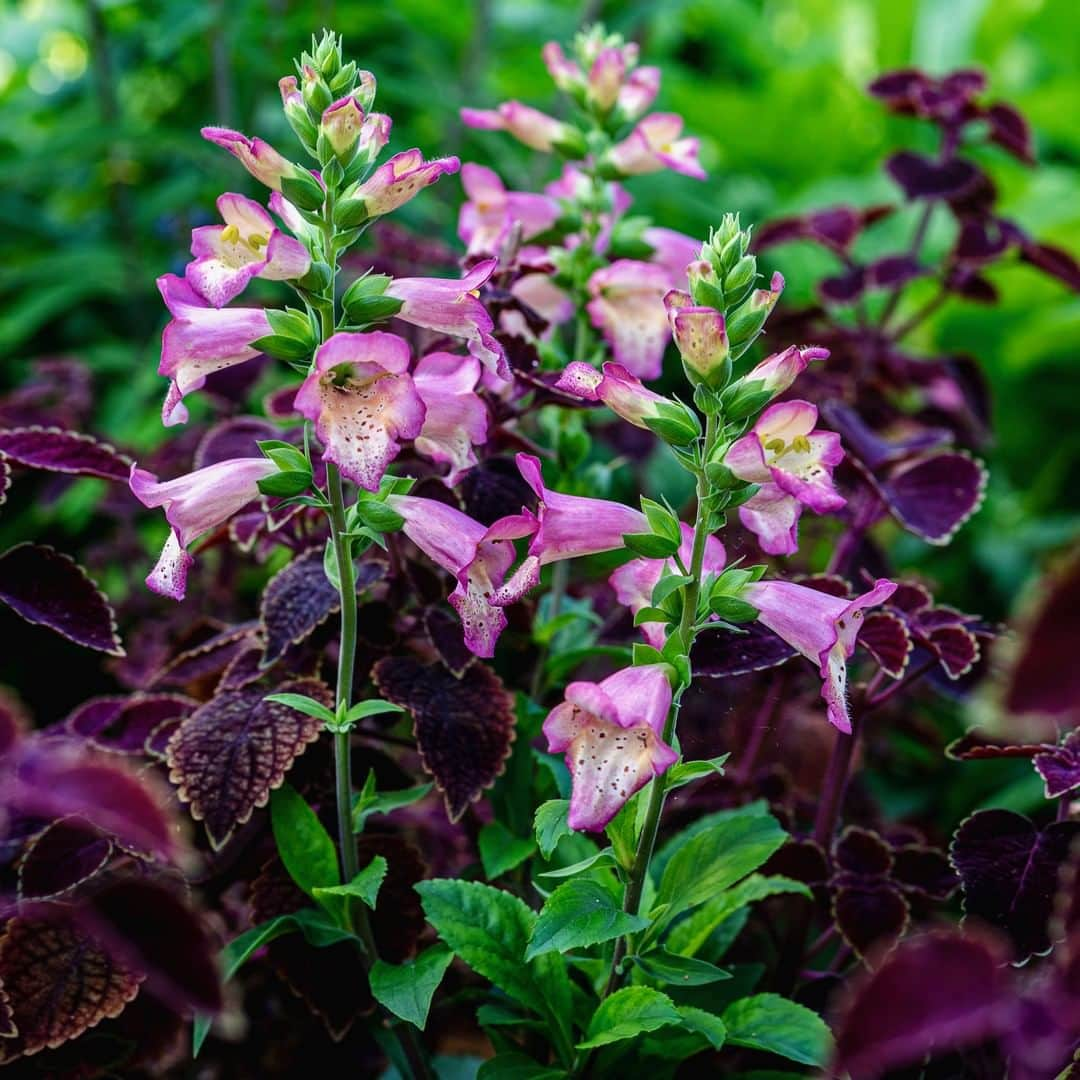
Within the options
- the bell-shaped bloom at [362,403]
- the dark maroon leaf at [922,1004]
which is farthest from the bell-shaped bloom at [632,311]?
the dark maroon leaf at [922,1004]

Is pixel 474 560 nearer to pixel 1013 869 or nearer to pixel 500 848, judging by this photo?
pixel 500 848

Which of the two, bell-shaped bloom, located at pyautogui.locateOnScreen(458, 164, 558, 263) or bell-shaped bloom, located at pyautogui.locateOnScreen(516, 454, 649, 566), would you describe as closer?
bell-shaped bloom, located at pyautogui.locateOnScreen(516, 454, 649, 566)

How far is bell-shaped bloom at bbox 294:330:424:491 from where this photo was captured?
0.71 metres

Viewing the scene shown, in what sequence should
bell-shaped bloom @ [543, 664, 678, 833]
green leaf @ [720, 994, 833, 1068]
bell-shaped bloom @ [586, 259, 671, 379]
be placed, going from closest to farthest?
bell-shaped bloom @ [543, 664, 678, 833]
green leaf @ [720, 994, 833, 1068]
bell-shaped bloom @ [586, 259, 671, 379]

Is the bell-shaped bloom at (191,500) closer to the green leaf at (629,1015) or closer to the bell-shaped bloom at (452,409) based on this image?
the bell-shaped bloom at (452,409)

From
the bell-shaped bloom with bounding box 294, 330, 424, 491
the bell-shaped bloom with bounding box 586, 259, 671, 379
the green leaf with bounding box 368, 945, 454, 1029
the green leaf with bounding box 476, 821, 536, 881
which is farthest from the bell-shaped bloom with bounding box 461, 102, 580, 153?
the green leaf with bounding box 368, 945, 454, 1029

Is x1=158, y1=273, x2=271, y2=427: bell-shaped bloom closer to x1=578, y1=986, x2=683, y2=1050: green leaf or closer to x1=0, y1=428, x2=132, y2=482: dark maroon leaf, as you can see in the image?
x1=0, y1=428, x2=132, y2=482: dark maroon leaf

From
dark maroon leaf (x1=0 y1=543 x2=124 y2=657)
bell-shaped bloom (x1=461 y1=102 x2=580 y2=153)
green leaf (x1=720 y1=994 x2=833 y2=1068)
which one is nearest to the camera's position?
green leaf (x1=720 y1=994 x2=833 y2=1068)

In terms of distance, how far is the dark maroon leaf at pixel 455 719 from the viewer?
89 centimetres

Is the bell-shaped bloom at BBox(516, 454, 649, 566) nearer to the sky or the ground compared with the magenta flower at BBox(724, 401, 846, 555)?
nearer to the ground

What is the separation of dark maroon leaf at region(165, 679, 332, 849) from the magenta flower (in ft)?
1.15

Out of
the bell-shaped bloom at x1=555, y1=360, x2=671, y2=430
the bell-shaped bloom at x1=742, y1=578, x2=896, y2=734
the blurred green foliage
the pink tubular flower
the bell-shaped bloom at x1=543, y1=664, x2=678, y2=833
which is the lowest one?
the blurred green foliage

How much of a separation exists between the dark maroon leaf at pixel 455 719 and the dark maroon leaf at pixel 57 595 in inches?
8.2

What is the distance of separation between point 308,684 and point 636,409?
34 centimetres
